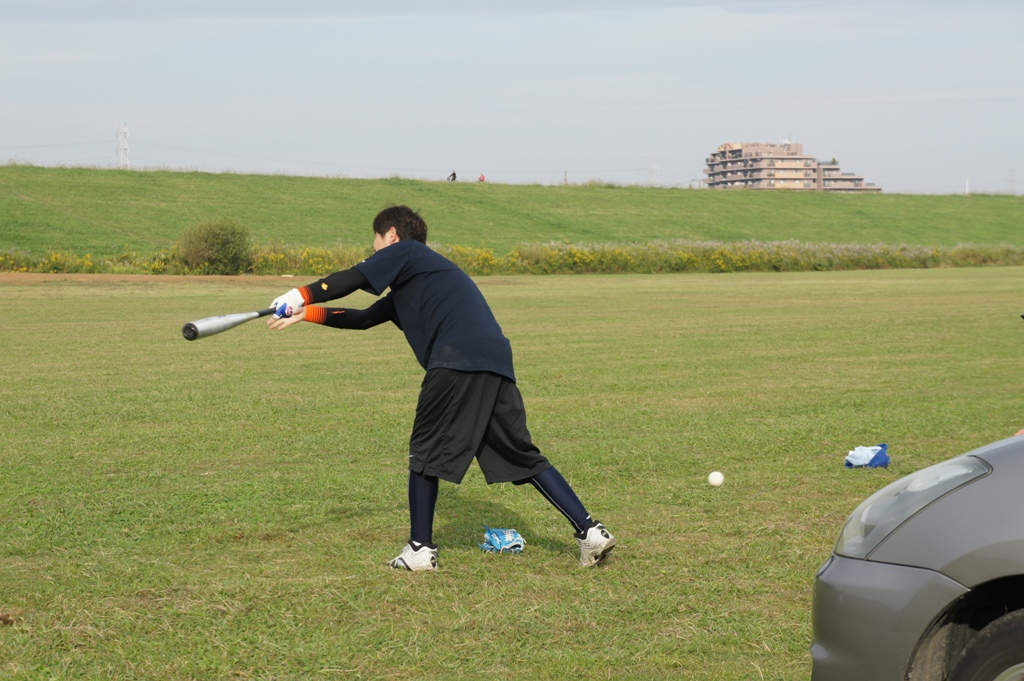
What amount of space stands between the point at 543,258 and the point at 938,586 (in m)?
44.2

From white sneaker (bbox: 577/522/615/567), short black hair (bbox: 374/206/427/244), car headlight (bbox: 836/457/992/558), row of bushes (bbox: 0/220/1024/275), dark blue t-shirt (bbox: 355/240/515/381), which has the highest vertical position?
short black hair (bbox: 374/206/427/244)

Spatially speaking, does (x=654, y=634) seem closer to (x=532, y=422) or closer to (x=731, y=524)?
(x=731, y=524)

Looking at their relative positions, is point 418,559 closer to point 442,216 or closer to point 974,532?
point 974,532

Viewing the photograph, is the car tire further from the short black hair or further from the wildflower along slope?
the wildflower along slope

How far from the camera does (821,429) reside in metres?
10.6

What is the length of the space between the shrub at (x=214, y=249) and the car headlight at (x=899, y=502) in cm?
4028

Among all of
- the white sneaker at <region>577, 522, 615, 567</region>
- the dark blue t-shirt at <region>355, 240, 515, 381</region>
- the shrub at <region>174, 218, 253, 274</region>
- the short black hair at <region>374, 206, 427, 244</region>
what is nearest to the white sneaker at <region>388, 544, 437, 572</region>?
the white sneaker at <region>577, 522, 615, 567</region>

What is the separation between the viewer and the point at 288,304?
19.0 ft

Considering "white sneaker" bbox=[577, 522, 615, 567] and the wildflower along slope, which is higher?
the wildflower along slope

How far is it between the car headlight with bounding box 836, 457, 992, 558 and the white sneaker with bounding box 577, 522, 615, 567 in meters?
2.53

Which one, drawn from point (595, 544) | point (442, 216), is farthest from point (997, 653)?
point (442, 216)

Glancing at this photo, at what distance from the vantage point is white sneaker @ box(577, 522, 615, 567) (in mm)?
6078

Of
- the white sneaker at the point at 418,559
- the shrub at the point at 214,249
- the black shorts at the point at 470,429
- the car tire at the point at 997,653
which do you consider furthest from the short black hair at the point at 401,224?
the shrub at the point at 214,249

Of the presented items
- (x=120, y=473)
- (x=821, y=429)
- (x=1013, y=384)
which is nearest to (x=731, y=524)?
(x=821, y=429)
